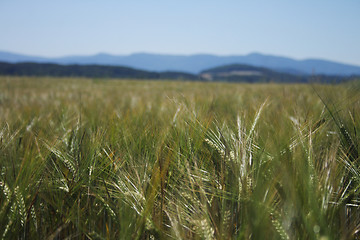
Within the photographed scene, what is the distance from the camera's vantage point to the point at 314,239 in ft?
1.71

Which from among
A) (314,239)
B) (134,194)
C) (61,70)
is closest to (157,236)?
(134,194)

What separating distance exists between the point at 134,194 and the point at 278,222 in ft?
1.23

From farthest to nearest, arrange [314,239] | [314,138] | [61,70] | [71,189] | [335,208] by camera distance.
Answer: [61,70] < [314,138] < [71,189] < [335,208] < [314,239]

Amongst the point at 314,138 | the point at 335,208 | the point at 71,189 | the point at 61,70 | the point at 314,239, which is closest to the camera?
the point at 314,239

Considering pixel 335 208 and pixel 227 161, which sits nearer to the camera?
pixel 335 208

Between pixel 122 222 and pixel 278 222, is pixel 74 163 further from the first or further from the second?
pixel 278 222

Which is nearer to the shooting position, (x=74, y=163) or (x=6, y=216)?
(x=6, y=216)

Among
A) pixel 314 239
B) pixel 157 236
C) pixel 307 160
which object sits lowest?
pixel 157 236

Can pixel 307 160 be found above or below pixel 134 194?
above

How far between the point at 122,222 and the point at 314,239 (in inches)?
16.1

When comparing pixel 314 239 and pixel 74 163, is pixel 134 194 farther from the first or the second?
pixel 314 239

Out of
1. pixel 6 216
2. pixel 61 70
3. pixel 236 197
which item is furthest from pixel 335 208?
pixel 61 70

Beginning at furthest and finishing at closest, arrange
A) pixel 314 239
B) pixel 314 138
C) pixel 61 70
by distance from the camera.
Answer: pixel 61 70 → pixel 314 138 → pixel 314 239

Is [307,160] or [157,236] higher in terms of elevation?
[307,160]
